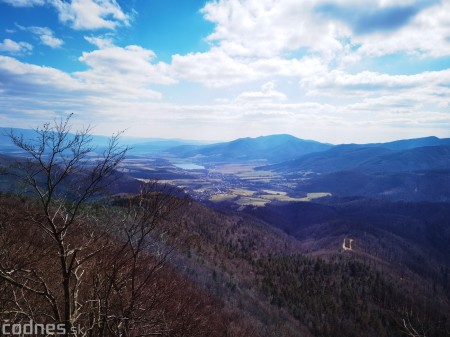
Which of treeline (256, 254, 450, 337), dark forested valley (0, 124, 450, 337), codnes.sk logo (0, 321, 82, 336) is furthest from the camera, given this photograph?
treeline (256, 254, 450, 337)

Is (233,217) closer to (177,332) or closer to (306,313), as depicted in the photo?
(306,313)

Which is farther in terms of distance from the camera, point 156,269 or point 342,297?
point 342,297

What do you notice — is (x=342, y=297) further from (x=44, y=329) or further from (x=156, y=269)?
(x=44, y=329)

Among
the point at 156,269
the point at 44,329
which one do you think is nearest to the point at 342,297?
the point at 156,269

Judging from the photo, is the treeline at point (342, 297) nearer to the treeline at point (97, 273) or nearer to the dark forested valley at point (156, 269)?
the dark forested valley at point (156, 269)

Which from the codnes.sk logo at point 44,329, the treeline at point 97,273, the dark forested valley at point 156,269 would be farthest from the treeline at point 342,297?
the codnes.sk logo at point 44,329

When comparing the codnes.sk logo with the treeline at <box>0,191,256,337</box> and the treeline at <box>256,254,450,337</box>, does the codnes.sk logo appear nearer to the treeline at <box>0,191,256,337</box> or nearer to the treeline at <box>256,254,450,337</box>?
the treeline at <box>0,191,256,337</box>

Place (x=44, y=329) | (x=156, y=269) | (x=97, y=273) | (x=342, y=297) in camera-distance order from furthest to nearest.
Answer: (x=342, y=297), (x=156, y=269), (x=97, y=273), (x=44, y=329)

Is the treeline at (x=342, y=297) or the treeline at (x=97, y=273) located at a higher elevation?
the treeline at (x=97, y=273)

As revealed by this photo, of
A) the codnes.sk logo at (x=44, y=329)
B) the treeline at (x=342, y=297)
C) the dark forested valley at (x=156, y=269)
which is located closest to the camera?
the codnes.sk logo at (x=44, y=329)

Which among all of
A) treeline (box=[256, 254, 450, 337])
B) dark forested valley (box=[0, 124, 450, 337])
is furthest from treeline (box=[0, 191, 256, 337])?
treeline (box=[256, 254, 450, 337])

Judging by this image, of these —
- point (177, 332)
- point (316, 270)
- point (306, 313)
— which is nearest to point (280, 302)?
point (306, 313)
